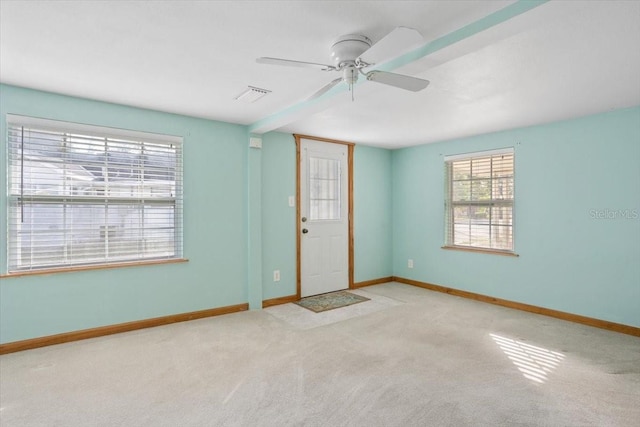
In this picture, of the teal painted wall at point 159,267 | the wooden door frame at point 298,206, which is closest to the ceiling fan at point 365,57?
the teal painted wall at point 159,267

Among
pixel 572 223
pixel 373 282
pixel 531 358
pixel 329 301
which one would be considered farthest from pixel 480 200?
pixel 329 301

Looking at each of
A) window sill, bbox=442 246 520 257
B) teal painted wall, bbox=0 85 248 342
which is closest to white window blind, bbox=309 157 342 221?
teal painted wall, bbox=0 85 248 342

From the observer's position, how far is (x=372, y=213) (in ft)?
18.0

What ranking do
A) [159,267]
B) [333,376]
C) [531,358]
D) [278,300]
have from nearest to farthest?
1. [333,376]
2. [531,358]
3. [159,267]
4. [278,300]

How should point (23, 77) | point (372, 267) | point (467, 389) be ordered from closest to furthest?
1. point (467, 389)
2. point (23, 77)
3. point (372, 267)

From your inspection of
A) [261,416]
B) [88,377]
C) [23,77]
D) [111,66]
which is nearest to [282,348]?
[261,416]

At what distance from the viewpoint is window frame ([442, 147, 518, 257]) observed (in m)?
4.22

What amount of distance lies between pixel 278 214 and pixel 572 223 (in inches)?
131

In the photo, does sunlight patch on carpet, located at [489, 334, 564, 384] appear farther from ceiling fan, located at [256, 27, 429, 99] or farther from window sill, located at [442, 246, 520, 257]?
ceiling fan, located at [256, 27, 429, 99]

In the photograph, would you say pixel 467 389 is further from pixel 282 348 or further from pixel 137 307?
pixel 137 307

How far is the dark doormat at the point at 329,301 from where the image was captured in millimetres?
4219

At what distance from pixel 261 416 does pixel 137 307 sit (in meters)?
2.03

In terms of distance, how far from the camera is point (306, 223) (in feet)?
15.5

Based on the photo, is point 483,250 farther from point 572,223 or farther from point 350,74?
point 350,74
